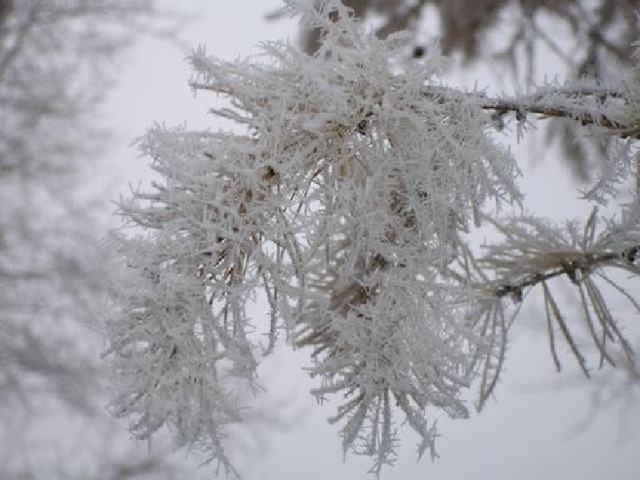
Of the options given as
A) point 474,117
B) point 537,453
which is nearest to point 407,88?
point 474,117

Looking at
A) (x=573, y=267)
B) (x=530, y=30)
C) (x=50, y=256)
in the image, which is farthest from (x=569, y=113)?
(x=50, y=256)

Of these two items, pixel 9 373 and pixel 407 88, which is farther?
pixel 9 373

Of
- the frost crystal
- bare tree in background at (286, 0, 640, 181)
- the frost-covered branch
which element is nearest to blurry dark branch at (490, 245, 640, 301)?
the frost-covered branch

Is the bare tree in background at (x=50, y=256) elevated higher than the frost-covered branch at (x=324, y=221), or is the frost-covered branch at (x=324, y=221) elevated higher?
the bare tree in background at (x=50, y=256)

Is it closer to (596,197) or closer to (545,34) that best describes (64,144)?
(545,34)

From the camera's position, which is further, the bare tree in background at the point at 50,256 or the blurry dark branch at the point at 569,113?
the bare tree in background at the point at 50,256

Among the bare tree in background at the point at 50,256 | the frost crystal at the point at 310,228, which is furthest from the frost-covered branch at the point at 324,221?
the bare tree in background at the point at 50,256

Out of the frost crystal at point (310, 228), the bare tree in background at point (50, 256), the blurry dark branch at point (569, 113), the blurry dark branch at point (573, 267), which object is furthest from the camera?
the bare tree in background at point (50, 256)

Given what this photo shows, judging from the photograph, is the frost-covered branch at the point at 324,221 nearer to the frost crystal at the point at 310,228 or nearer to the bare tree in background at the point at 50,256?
the frost crystal at the point at 310,228
